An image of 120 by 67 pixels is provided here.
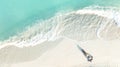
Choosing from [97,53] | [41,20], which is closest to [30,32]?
[41,20]

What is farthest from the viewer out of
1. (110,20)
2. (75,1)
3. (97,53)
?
(75,1)

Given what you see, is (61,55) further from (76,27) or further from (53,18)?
(53,18)

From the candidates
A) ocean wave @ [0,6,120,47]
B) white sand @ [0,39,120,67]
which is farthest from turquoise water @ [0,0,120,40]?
white sand @ [0,39,120,67]

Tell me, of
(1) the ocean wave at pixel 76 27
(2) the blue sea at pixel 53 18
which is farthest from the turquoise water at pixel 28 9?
(1) the ocean wave at pixel 76 27

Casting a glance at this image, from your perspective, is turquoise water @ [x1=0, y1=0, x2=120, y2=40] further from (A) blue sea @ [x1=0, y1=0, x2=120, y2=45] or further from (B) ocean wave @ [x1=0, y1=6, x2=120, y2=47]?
(B) ocean wave @ [x1=0, y1=6, x2=120, y2=47]

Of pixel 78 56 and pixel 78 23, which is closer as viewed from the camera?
pixel 78 56

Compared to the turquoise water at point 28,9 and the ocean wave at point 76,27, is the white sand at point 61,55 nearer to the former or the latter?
the ocean wave at point 76,27

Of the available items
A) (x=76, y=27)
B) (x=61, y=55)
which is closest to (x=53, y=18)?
(x=76, y=27)

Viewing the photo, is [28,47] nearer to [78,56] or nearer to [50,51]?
[50,51]

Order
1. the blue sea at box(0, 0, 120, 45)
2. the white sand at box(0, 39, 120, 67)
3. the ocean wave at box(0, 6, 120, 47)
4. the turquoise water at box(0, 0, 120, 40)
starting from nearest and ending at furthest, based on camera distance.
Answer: the white sand at box(0, 39, 120, 67) < the ocean wave at box(0, 6, 120, 47) < the blue sea at box(0, 0, 120, 45) < the turquoise water at box(0, 0, 120, 40)
